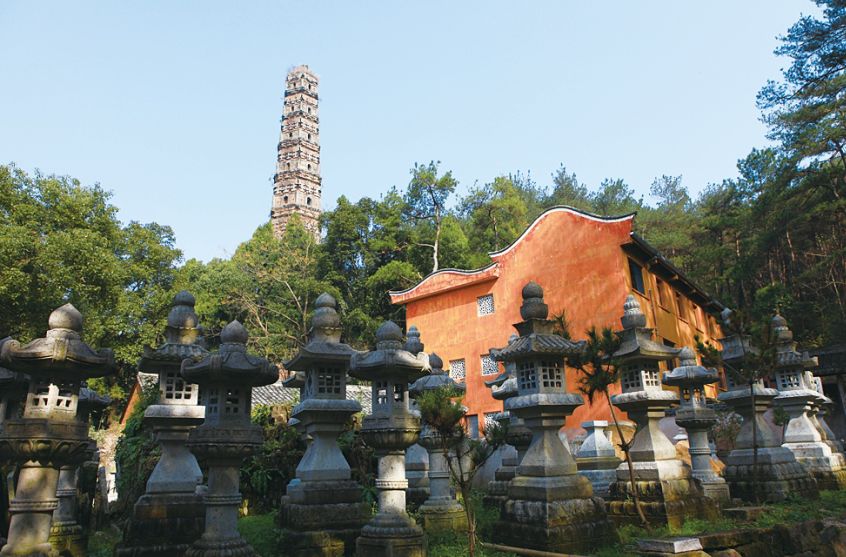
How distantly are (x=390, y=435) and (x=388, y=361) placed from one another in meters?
1.08

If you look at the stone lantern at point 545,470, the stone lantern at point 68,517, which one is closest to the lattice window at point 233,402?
the stone lantern at point 68,517

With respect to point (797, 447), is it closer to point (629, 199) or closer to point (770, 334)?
point (770, 334)

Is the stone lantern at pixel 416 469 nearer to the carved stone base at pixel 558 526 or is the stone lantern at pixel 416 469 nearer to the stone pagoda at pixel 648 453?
the carved stone base at pixel 558 526

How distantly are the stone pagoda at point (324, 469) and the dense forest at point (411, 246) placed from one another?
1767 centimetres

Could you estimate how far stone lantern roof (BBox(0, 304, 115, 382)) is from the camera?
6.70 metres

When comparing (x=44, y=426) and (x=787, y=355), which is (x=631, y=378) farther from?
(x=44, y=426)

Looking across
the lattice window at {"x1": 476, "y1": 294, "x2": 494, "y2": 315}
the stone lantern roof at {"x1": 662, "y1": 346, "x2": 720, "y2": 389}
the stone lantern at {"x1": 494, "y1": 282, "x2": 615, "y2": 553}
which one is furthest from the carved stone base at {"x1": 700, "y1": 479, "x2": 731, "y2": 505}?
the lattice window at {"x1": 476, "y1": 294, "x2": 494, "y2": 315}

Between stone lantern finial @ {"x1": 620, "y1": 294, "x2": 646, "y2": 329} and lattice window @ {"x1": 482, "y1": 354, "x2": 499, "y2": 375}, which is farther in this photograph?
lattice window @ {"x1": 482, "y1": 354, "x2": 499, "y2": 375}

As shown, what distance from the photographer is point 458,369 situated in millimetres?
25516

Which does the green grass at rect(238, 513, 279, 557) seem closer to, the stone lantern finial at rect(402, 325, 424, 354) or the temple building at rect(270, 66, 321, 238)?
the stone lantern finial at rect(402, 325, 424, 354)

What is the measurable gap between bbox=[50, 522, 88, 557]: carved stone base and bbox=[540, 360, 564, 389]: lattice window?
791 centimetres

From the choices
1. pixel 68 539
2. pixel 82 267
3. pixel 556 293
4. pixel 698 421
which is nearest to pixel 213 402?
pixel 68 539

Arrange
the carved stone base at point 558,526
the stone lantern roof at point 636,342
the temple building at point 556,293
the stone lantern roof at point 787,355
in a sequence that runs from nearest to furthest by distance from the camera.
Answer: the carved stone base at point 558,526 < the stone lantern roof at point 636,342 < the stone lantern roof at point 787,355 < the temple building at point 556,293

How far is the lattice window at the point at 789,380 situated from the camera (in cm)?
1286
